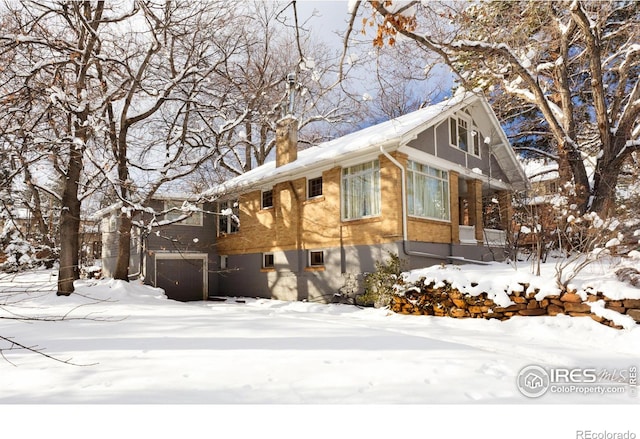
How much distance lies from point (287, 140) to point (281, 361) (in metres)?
13.5

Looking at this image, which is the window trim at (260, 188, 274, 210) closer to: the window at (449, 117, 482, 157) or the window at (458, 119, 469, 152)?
the window at (449, 117, 482, 157)

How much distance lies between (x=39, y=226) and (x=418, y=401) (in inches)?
979

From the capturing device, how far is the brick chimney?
1653 cm

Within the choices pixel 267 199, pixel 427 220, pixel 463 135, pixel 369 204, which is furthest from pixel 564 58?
pixel 267 199

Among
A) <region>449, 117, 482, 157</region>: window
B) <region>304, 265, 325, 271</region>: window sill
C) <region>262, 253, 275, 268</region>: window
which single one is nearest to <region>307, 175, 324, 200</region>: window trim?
<region>304, 265, 325, 271</region>: window sill

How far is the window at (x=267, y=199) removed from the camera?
1683 cm

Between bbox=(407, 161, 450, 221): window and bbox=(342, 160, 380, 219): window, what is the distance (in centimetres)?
108

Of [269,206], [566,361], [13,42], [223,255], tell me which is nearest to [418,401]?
[566,361]

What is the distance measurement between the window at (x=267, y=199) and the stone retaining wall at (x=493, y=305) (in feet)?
26.9

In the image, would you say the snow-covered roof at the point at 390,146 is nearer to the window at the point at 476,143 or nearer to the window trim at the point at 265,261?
the window at the point at 476,143

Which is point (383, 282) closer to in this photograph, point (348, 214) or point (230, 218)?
point (348, 214)

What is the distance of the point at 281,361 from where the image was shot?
436 centimetres

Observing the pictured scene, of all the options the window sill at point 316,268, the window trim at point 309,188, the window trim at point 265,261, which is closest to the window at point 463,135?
the window trim at point 309,188

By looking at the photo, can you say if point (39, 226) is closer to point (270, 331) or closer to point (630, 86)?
point (270, 331)
